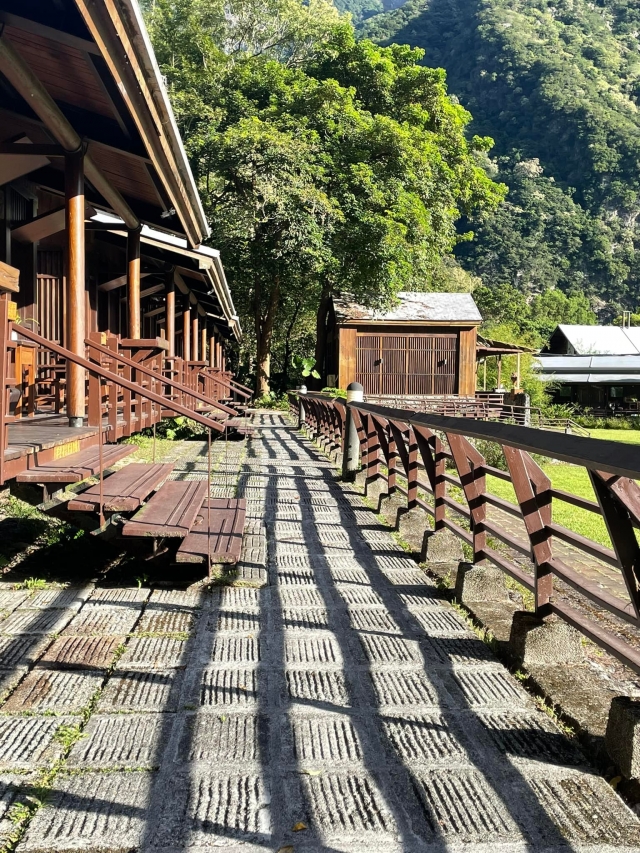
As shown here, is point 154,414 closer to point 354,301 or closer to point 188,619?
point 188,619

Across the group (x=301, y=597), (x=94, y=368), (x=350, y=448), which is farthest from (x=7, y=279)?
(x=350, y=448)

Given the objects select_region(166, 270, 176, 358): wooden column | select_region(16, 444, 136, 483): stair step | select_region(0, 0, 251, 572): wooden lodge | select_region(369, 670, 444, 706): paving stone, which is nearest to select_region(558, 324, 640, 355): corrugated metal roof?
select_region(166, 270, 176, 358): wooden column

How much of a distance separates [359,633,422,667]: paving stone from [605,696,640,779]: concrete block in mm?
1014

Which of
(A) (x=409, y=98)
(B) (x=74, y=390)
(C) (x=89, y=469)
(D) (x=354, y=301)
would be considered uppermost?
(A) (x=409, y=98)

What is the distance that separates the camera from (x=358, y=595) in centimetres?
441

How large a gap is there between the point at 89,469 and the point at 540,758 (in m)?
2.94

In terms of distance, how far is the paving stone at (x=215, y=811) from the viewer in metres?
2.04

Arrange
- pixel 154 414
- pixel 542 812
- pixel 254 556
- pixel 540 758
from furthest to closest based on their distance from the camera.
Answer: pixel 154 414, pixel 254 556, pixel 540 758, pixel 542 812

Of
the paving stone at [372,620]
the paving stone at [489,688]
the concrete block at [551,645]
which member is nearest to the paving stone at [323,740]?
the paving stone at [489,688]

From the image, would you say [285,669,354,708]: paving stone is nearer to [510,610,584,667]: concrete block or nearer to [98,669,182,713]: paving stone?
[98,669,182,713]: paving stone

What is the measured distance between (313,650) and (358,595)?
37.8 inches

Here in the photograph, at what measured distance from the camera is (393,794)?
7.52 feet

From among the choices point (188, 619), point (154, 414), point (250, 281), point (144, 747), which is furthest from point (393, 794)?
point (250, 281)

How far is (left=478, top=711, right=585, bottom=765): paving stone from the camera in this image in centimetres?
253
